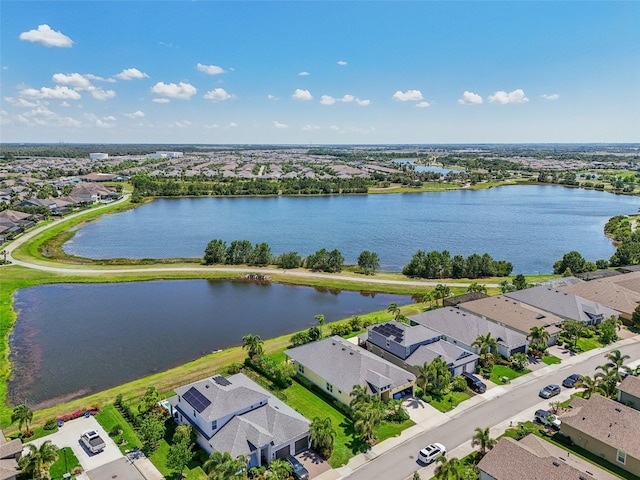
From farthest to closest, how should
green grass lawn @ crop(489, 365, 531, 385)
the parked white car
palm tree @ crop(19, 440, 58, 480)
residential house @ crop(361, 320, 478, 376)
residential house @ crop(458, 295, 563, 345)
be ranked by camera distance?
residential house @ crop(458, 295, 563, 345), residential house @ crop(361, 320, 478, 376), green grass lawn @ crop(489, 365, 531, 385), the parked white car, palm tree @ crop(19, 440, 58, 480)

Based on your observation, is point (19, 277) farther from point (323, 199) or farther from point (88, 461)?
point (323, 199)

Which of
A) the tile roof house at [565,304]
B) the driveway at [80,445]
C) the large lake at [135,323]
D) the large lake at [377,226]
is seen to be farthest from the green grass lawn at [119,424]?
the large lake at [377,226]

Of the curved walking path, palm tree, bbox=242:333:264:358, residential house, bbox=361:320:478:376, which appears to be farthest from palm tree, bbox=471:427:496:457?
the curved walking path

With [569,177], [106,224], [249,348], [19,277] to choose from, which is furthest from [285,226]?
[569,177]

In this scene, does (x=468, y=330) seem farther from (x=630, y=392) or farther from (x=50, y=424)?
(x=50, y=424)

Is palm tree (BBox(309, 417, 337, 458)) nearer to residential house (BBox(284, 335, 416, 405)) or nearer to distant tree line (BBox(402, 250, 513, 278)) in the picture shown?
residential house (BBox(284, 335, 416, 405))

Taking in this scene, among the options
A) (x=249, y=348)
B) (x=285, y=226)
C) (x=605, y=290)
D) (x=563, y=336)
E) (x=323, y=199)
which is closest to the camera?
(x=249, y=348)
